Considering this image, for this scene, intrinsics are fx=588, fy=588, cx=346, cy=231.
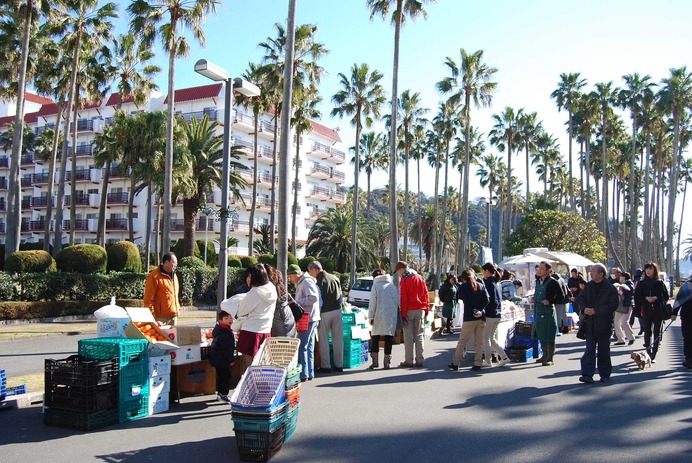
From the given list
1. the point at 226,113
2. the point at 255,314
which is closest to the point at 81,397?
the point at 255,314

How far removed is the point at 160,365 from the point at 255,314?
1321 millimetres

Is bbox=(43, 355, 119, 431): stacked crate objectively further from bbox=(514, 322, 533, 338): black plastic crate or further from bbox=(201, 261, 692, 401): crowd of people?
bbox=(514, 322, 533, 338): black plastic crate

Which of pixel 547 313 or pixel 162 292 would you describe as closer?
pixel 162 292

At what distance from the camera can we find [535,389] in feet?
29.1

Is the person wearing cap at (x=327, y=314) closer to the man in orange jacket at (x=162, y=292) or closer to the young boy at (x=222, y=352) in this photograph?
the man in orange jacket at (x=162, y=292)

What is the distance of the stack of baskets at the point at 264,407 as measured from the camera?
17.7 ft

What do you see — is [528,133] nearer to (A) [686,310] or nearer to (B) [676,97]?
(B) [676,97]

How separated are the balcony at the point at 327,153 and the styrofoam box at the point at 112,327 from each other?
189 feet

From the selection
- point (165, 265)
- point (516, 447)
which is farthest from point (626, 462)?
point (165, 265)

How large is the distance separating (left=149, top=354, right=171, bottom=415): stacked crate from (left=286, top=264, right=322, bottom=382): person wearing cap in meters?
2.29

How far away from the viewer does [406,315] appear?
36.3 feet

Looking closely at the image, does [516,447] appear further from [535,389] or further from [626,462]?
[535,389]

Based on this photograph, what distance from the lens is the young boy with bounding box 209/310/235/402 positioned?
758cm

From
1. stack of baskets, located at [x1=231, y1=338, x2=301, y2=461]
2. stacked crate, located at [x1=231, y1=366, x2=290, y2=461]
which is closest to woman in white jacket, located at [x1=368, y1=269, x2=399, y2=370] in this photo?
stack of baskets, located at [x1=231, y1=338, x2=301, y2=461]
